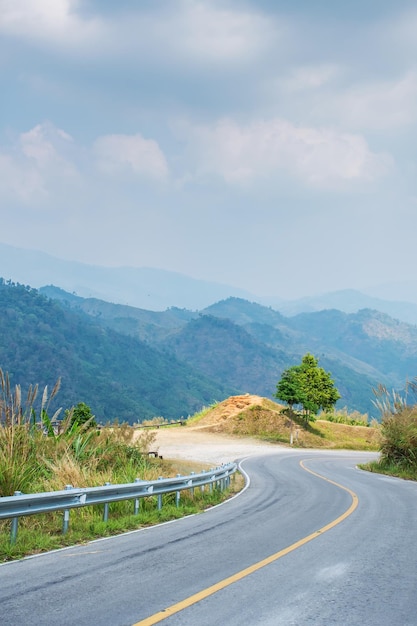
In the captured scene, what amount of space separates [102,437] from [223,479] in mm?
5856

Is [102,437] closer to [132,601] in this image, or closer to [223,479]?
[223,479]

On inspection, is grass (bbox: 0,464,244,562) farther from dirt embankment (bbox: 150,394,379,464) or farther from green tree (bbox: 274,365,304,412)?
green tree (bbox: 274,365,304,412)

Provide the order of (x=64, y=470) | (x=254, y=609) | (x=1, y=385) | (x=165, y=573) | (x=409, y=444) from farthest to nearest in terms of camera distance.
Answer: (x=409, y=444)
(x=64, y=470)
(x=1, y=385)
(x=165, y=573)
(x=254, y=609)

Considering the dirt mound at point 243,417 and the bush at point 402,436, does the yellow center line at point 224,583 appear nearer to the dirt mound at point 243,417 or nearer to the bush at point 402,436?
the bush at point 402,436

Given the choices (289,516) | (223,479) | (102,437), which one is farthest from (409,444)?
(102,437)

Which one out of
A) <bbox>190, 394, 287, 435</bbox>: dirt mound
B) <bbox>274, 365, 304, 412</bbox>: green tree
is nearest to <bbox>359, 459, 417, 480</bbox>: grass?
<bbox>274, 365, 304, 412</bbox>: green tree

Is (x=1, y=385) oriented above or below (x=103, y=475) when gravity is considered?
above

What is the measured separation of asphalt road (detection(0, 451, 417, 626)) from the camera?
18.9ft

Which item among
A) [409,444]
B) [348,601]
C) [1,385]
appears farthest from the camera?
[409,444]

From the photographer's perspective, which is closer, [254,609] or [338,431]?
[254,609]

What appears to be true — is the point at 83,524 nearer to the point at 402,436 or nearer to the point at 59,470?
the point at 59,470

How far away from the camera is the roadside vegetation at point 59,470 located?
9.79 m

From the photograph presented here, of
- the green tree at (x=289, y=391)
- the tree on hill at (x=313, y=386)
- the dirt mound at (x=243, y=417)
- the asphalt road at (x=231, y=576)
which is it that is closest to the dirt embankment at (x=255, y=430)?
the dirt mound at (x=243, y=417)

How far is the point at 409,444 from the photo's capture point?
24.6 m
